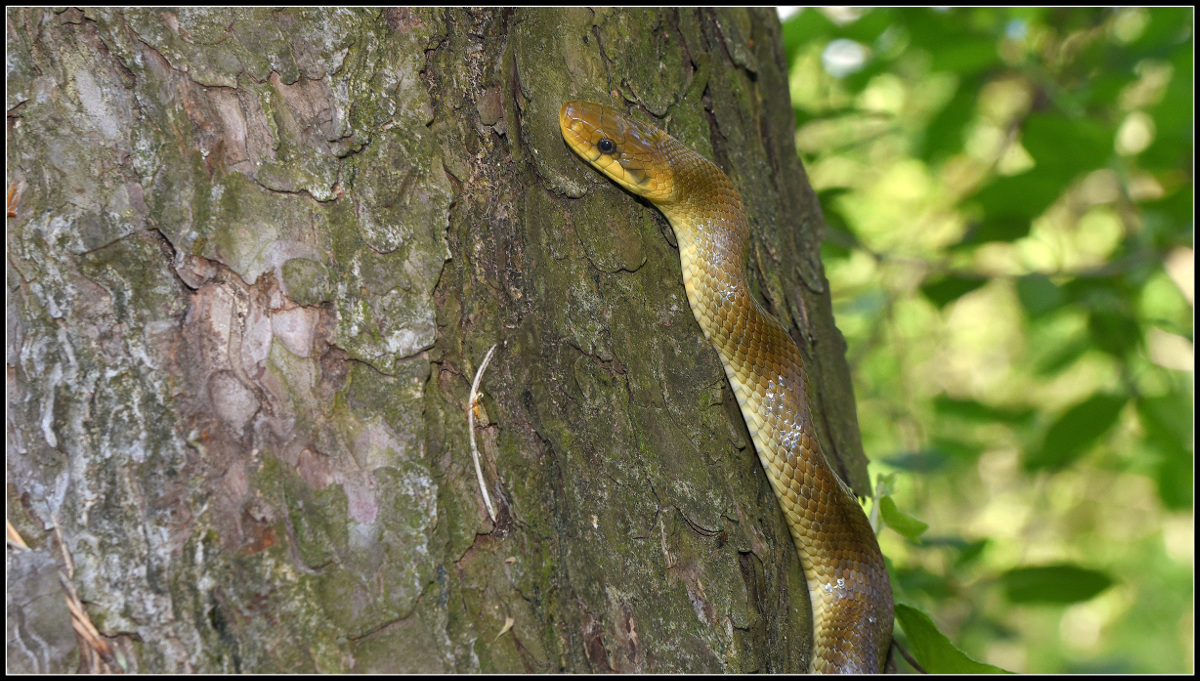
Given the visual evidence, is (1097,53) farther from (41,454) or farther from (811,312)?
(41,454)

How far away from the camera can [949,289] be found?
3.21 metres

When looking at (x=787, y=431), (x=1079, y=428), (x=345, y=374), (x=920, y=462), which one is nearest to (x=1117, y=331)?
(x=1079, y=428)

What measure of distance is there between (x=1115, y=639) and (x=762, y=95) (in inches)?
386

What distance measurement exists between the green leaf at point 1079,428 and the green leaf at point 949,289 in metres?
0.67

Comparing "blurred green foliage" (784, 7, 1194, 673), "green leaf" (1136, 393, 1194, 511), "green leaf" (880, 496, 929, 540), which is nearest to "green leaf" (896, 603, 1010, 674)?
"blurred green foliage" (784, 7, 1194, 673)

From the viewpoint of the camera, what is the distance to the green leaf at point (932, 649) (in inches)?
67.6

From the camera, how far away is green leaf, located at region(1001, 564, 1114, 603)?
249 centimetres

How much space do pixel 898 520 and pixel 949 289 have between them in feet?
5.17

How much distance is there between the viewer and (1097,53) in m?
3.55

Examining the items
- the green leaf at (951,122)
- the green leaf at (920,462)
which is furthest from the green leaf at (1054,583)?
the green leaf at (951,122)

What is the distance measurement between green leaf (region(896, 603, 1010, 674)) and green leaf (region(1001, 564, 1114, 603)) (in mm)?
871

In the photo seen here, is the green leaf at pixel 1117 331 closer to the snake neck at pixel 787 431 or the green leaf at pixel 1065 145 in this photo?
the green leaf at pixel 1065 145

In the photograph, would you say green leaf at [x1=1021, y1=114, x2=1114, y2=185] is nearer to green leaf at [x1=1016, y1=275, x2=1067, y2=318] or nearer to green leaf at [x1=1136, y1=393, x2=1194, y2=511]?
green leaf at [x1=1016, y1=275, x2=1067, y2=318]

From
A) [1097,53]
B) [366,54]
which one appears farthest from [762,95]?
[1097,53]
